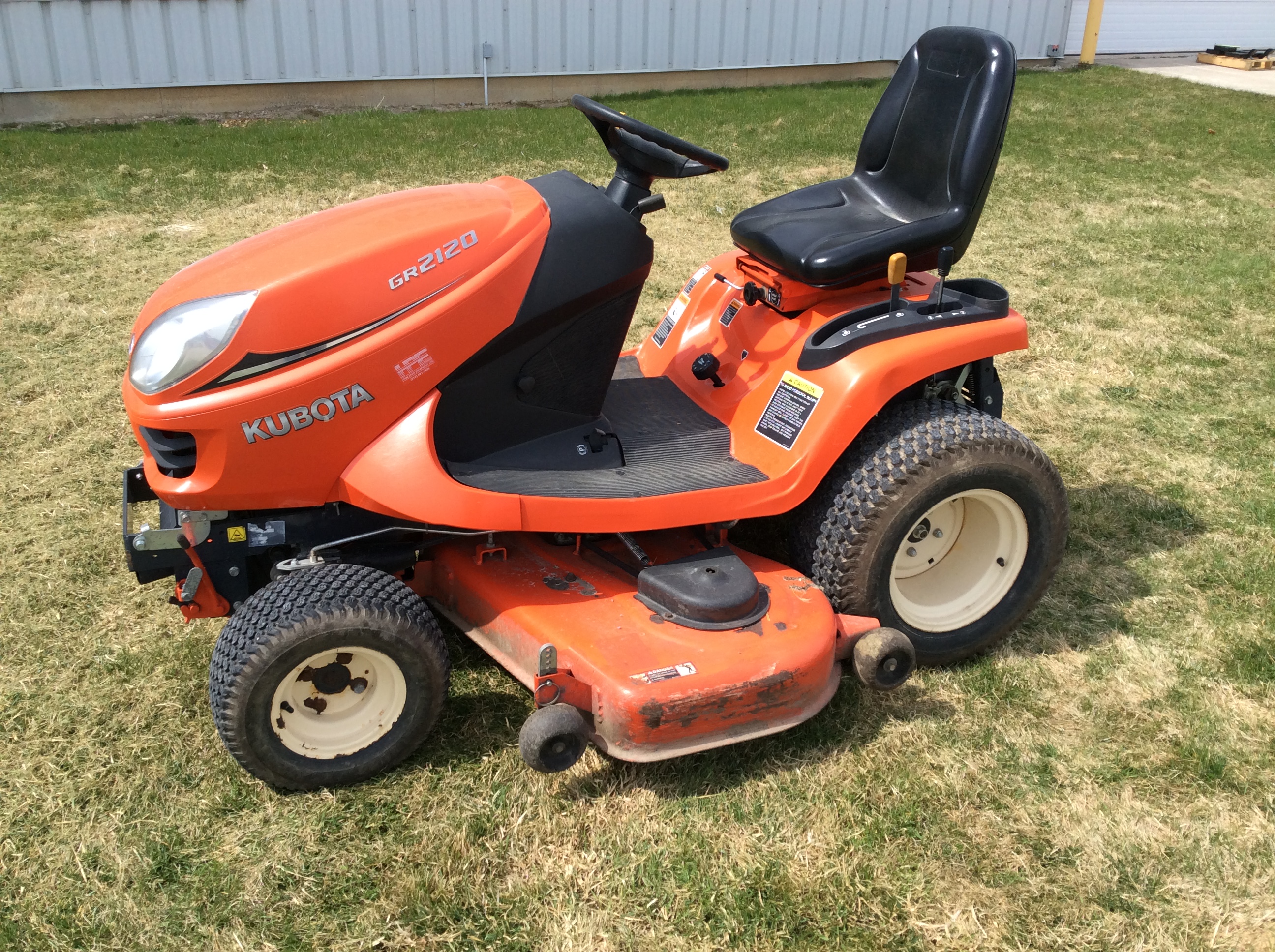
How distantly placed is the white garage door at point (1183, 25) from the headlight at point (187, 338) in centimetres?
1514

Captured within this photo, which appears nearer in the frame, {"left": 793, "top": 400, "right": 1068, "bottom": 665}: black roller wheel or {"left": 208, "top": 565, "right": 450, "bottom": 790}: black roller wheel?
{"left": 208, "top": 565, "right": 450, "bottom": 790}: black roller wheel

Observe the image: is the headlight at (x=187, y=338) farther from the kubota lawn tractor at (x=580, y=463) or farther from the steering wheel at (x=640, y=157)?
the steering wheel at (x=640, y=157)

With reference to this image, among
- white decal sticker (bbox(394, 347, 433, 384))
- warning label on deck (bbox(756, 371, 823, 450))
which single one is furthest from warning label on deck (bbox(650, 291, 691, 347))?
white decal sticker (bbox(394, 347, 433, 384))

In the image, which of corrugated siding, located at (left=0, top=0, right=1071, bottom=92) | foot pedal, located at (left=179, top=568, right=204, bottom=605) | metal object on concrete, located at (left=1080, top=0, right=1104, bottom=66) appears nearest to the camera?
foot pedal, located at (left=179, top=568, right=204, bottom=605)

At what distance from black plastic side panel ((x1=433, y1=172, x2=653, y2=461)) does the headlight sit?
48 centimetres

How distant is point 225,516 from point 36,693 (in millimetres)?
828

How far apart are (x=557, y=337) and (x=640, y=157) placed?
49cm

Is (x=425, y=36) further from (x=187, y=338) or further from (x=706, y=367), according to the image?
(x=187, y=338)

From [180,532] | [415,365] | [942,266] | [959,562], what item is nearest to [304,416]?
[415,365]

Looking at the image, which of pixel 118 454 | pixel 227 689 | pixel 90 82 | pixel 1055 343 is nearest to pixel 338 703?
pixel 227 689

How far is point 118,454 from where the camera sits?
407 centimetres

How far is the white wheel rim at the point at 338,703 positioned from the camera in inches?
96.3

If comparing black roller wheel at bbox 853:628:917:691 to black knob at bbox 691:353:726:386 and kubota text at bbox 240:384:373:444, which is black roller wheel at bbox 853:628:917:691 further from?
kubota text at bbox 240:384:373:444

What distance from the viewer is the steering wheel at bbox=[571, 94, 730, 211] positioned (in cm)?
271
